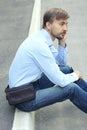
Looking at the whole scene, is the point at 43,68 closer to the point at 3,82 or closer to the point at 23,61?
the point at 23,61

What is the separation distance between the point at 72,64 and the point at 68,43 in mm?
1275

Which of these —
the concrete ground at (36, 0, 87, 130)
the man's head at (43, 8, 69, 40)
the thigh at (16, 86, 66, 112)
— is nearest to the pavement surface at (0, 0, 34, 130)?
the thigh at (16, 86, 66, 112)

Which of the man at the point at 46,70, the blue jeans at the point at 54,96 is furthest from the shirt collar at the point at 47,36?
the blue jeans at the point at 54,96

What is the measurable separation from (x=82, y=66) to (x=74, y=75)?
1811 millimetres

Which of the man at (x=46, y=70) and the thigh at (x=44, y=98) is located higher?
the man at (x=46, y=70)

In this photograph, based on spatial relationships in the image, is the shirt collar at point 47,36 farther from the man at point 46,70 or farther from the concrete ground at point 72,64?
the concrete ground at point 72,64

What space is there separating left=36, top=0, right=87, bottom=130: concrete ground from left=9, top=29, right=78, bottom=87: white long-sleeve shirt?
520 mm

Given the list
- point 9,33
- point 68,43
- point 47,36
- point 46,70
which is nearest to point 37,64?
point 46,70

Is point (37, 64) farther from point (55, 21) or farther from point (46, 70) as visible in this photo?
point (55, 21)

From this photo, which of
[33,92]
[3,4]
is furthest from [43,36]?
[3,4]

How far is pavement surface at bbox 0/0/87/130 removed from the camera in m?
4.51

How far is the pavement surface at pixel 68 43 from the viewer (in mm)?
4512

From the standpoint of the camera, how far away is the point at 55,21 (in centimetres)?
427

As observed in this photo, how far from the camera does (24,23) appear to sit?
9227 millimetres
